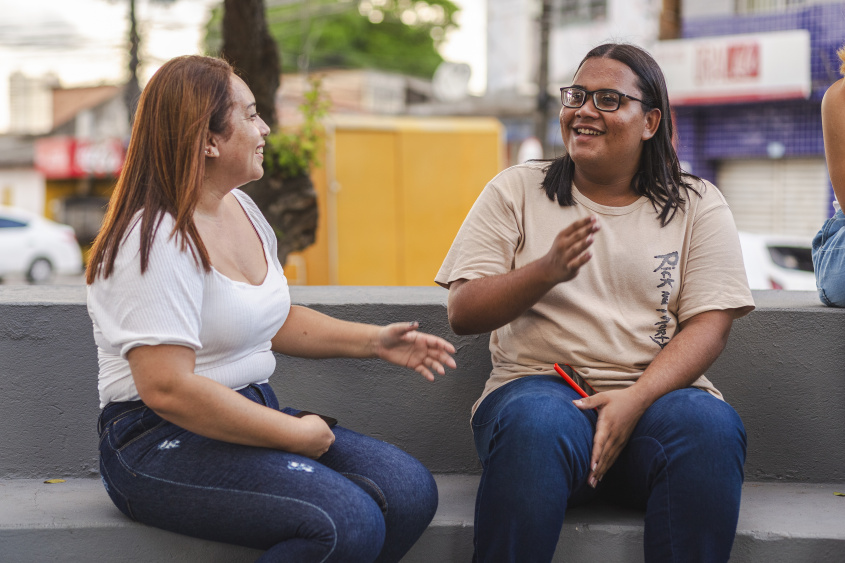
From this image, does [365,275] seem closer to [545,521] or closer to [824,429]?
[824,429]

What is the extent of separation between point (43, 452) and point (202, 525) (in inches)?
45.9

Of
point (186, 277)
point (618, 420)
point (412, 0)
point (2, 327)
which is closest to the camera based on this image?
point (186, 277)

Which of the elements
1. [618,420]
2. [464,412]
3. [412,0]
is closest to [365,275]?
[464,412]

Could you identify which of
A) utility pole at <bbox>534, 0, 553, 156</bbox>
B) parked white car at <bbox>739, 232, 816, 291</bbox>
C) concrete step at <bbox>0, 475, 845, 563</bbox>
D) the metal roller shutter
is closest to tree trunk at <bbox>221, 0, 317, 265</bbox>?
concrete step at <bbox>0, 475, 845, 563</bbox>

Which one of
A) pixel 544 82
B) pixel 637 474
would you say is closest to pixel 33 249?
pixel 544 82

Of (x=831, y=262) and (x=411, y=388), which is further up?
(x=831, y=262)

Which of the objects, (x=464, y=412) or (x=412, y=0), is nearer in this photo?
(x=464, y=412)

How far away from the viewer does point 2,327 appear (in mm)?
2918

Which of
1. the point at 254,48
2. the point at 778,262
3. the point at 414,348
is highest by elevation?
the point at 254,48

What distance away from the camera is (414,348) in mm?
2350

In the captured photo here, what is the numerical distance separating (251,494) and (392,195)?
949cm

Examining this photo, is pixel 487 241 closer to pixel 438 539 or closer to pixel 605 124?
pixel 605 124

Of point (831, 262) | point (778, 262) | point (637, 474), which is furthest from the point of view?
point (778, 262)

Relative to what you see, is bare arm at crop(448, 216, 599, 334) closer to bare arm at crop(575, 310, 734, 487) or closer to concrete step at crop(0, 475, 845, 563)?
bare arm at crop(575, 310, 734, 487)
